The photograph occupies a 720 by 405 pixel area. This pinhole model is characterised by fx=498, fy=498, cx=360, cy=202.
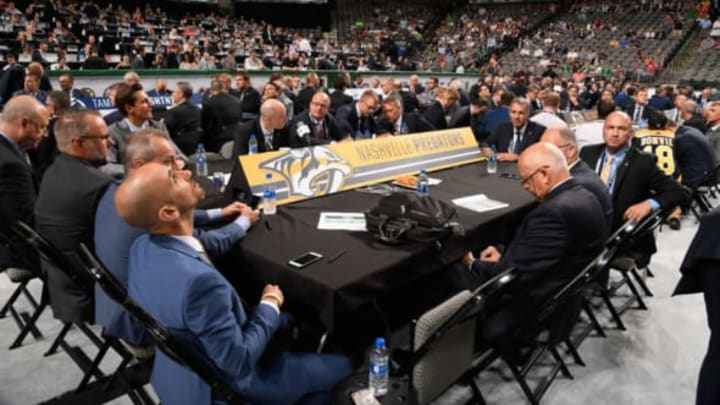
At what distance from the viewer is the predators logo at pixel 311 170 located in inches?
116

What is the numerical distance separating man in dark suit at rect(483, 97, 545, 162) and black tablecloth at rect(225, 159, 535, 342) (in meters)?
1.74

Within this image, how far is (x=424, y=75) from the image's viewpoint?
1636 cm

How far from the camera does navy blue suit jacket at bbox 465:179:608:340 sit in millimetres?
2193

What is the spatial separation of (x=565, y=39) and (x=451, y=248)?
25.6 metres

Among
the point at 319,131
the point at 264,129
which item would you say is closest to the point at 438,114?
the point at 319,131

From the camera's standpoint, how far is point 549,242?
2.20 m

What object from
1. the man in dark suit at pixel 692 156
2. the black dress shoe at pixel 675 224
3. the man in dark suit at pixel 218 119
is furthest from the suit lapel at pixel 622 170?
the man in dark suit at pixel 218 119

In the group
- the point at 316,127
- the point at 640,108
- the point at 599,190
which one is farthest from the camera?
the point at 640,108

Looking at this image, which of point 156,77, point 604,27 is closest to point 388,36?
point 604,27

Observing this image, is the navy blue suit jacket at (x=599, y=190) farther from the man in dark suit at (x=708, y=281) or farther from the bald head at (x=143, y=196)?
the bald head at (x=143, y=196)

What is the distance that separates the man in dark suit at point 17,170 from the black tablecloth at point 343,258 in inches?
50.6

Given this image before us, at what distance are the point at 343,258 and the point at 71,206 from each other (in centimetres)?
129

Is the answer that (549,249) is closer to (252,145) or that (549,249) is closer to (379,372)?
(379,372)

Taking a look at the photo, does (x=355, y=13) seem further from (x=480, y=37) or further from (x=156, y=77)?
(x=156, y=77)
